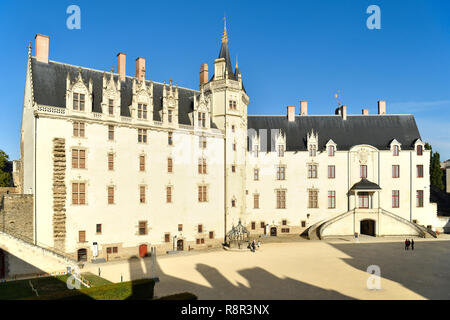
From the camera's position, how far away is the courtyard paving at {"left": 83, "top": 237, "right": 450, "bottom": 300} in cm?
1983

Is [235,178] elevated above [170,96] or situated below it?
below

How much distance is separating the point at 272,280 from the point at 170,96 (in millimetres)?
21645

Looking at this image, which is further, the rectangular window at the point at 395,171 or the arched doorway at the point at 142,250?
the rectangular window at the point at 395,171

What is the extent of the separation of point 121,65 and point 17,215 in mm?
18179

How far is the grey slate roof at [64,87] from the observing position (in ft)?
96.9

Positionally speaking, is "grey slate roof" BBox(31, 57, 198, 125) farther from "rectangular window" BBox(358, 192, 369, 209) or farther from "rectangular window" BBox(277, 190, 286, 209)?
"rectangular window" BBox(358, 192, 369, 209)

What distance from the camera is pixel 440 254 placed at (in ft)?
103

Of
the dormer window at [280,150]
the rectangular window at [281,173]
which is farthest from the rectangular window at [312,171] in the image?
the dormer window at [280,150]

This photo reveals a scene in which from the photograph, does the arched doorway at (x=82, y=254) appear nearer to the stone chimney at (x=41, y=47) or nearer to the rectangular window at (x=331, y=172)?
the stone chimney at (x=41, y=47)
